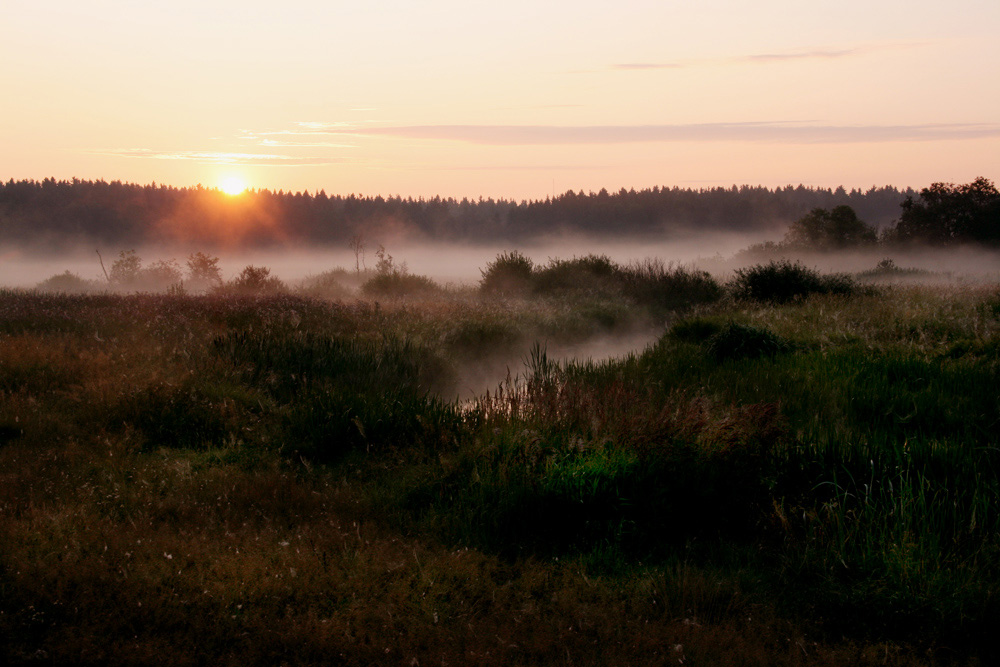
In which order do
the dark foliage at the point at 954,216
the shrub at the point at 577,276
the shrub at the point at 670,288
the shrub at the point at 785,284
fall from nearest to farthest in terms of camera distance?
the shrub at the point at 785,284 → the shrub at the point at 670,288 → the shrub at the point at 577,276 → the dark foliage at the point at 954,216

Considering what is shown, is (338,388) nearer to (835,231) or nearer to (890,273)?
(890,273)

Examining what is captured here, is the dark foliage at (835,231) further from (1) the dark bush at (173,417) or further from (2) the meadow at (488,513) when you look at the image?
(1) the dark bush at (173,417)

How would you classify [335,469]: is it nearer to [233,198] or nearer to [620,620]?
[620,620]

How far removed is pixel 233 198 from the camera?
106 metres

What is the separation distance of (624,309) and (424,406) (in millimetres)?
13099

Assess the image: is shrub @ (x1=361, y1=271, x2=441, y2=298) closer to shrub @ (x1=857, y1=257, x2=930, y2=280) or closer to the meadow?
the meadow

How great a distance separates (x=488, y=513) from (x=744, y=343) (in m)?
7.42

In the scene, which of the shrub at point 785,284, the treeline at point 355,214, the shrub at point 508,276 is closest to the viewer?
the shrub at point 785,284

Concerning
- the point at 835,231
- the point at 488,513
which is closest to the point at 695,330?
the point at 488,513

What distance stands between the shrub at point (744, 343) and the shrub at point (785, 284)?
7480 millimetres

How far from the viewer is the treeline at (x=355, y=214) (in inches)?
3664

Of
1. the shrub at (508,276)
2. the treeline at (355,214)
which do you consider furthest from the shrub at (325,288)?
the treeline at (355,214)

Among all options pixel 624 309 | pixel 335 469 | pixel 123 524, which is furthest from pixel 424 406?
pixel 624 309

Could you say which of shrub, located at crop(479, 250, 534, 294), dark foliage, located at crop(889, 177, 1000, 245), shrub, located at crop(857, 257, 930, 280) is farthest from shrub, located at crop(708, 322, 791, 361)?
dark foliage, located at crop(889, 177, 1000, 245)
